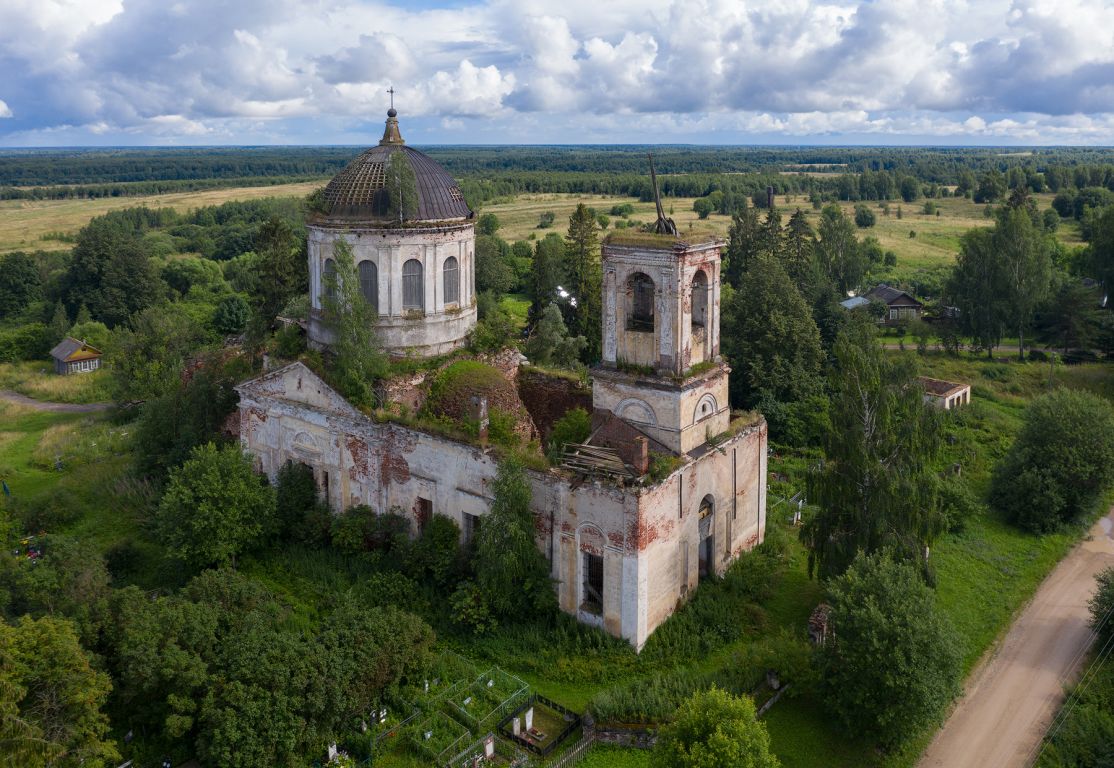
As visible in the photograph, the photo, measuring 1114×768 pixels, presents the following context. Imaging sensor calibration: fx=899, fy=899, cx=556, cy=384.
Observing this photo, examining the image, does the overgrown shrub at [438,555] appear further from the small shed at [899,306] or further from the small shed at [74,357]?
the small shed at [899,306]

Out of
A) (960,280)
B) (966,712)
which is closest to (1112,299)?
(960,280)

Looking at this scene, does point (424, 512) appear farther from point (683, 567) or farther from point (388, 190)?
point (388, 190)

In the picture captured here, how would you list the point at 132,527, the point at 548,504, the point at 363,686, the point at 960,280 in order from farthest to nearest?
the point at 960,280 < the point at 132,527 < the point at 548,504 < the point at 363,686

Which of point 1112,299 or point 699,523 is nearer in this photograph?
point 699,523

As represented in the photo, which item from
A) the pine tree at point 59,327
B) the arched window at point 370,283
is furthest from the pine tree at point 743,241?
the pine tree at point 59,327

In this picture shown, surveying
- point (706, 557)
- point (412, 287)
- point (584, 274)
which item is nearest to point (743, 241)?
point (584, 274)

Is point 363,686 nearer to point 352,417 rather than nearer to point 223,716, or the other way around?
point 223,716

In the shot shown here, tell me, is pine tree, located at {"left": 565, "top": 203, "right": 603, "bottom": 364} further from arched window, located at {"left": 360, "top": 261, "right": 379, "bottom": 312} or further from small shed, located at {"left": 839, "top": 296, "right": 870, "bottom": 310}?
arched window, located at {"left": 360, "top": 261, "right": 379, "bottom": 312}

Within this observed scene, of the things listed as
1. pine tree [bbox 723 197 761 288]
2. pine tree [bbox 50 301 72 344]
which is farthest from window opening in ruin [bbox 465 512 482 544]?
pine tree [bbox 50 301 72 344]
